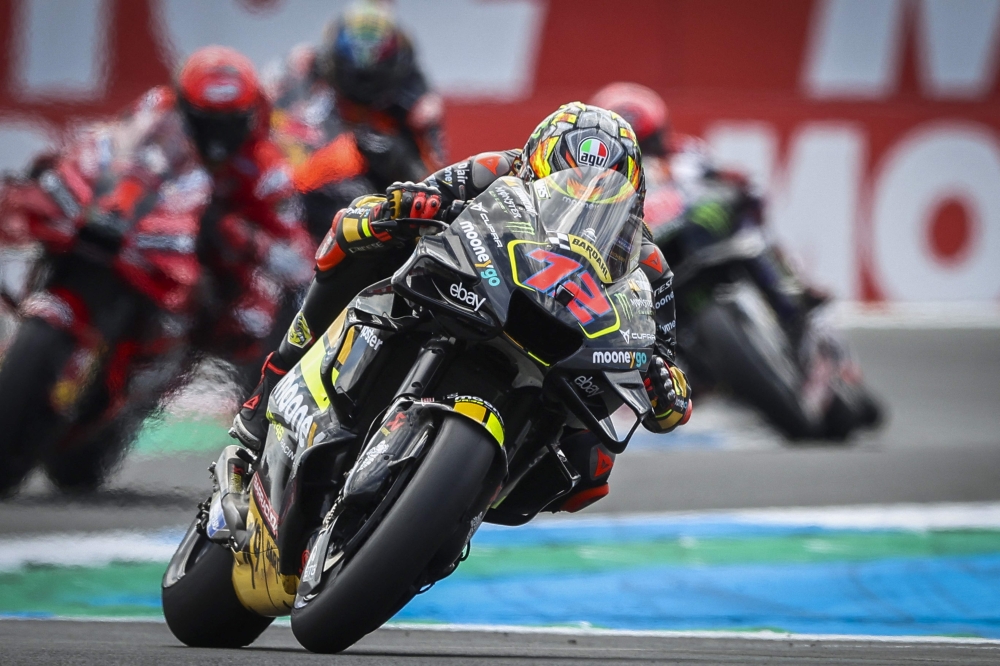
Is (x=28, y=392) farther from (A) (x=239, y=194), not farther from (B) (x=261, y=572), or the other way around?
(B) (x=261, y=572)

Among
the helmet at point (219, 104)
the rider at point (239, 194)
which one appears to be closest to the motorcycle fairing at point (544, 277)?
the rider at point (239, 194)

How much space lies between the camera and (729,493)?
682cm

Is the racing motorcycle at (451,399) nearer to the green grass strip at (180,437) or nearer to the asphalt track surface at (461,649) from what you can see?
the asphalt track surface at (461,649)

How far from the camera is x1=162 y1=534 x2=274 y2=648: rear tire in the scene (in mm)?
3906

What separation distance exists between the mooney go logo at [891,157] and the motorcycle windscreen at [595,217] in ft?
28.5

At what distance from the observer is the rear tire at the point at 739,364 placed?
781 cm

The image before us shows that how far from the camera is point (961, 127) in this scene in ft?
40.6

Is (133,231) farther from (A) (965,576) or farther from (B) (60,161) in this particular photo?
(A) (965,576)

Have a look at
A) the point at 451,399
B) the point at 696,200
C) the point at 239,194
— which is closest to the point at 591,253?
the point at 451,399

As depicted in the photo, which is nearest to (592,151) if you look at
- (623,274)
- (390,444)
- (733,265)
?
(623,274)

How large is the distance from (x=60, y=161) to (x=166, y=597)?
10.6ft

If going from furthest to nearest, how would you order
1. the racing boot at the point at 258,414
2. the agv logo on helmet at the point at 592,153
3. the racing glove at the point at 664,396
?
1. the racing boot at the point at 258,414
2. the racing glove at the point at 664,396
3. the agv logo on helmet at the point at 592,153

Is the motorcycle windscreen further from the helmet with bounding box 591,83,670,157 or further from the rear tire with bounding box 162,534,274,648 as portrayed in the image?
the helmet with bounding box 591,83,670,157

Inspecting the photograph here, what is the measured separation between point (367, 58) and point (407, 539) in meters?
6.17
